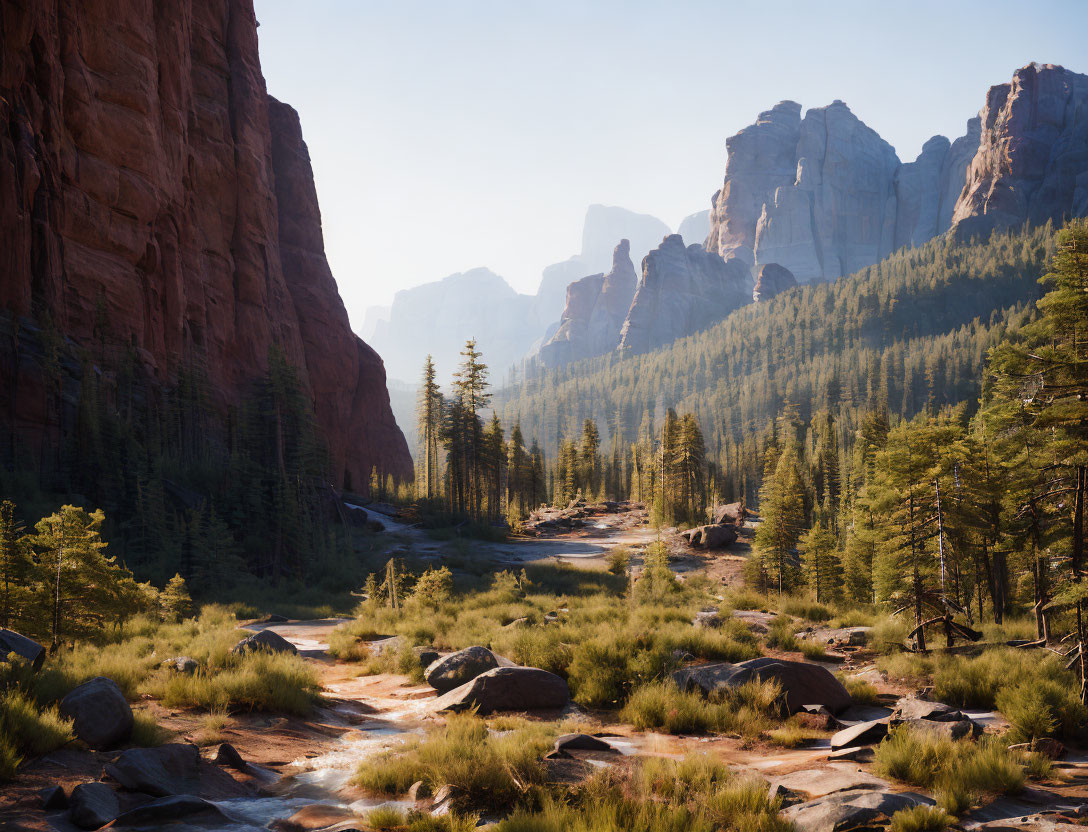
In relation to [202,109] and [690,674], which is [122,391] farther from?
[690,674]

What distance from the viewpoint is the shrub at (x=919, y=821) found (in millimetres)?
5492

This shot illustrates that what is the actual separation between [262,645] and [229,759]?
5.54m

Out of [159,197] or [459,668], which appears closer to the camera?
[459,668]

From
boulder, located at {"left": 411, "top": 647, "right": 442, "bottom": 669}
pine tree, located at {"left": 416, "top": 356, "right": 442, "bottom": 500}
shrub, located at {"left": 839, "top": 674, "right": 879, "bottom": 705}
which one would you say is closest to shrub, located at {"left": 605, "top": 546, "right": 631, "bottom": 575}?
boulder, located at {"left": 411, "top": 647, "right": 442, "bottom": 669}

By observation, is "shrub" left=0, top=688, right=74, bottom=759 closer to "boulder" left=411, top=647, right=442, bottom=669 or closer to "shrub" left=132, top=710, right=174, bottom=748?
"shrub" left=132, top=710, right=174, bottom=748

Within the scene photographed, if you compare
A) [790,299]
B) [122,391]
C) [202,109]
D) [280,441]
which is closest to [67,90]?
[202,109]

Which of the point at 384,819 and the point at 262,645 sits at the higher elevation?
the point at 384,819

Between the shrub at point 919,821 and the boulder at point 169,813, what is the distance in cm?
623

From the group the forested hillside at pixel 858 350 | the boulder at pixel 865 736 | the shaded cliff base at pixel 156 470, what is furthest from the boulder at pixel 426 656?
the forested hillside at pixel 858 350

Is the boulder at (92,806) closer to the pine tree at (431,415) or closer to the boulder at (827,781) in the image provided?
the boulder at (827,781)

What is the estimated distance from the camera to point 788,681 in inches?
420

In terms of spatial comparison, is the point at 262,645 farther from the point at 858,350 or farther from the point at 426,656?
the point at 858,350

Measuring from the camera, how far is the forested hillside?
12775cm

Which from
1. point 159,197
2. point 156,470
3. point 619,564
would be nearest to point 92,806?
point 619,564
